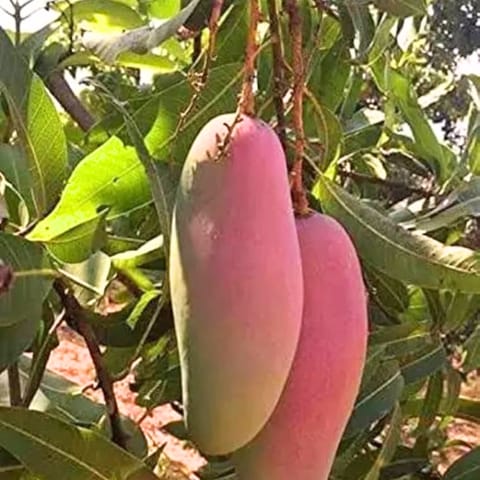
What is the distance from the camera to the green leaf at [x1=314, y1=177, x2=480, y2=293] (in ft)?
2.27

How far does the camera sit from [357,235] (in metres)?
0.72

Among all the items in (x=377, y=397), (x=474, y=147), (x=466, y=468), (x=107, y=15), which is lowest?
(x=466, y=468)

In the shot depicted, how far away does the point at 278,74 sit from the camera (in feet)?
2.03

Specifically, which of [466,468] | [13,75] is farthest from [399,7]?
[466,468]

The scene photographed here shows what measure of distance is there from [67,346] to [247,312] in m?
4.66

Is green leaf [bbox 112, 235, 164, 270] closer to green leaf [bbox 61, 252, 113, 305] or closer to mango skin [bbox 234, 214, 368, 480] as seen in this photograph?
green leaf [bbox 61, 252, 113, 305]

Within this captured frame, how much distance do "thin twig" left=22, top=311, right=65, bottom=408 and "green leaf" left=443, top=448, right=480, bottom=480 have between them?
0.35 m

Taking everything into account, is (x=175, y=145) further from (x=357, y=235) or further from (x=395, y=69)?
(x=395, y=69)

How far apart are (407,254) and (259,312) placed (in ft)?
0.67

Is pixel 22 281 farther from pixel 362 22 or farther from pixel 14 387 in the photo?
pixel 362 22

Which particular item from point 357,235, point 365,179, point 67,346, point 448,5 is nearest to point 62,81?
point 365,179

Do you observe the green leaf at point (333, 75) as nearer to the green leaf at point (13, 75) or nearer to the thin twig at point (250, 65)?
the green leaf at point (13, 75)

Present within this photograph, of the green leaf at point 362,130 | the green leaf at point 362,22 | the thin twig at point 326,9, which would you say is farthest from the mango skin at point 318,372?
the green leaf at point 362,130

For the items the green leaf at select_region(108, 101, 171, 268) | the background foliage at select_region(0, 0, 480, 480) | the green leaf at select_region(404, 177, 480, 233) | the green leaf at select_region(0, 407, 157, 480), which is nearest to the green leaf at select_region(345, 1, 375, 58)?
the background foliage at select_region(0, 0, 480, 480)
